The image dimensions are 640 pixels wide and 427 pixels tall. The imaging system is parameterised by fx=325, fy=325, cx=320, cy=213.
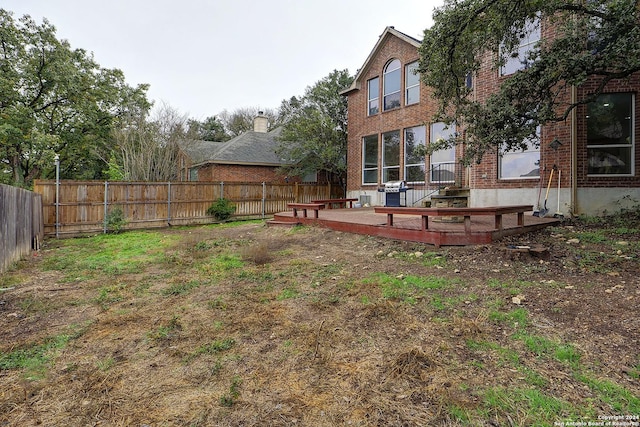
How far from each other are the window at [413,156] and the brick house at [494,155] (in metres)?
0.04

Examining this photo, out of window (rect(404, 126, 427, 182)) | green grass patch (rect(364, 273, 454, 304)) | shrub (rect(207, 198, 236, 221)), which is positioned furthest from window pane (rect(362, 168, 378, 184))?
green grass patch (rect(364, 273, 454, 304))

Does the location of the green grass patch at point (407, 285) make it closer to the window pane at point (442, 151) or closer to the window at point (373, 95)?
the window pane at point (442, 151)

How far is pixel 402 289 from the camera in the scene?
4234mm

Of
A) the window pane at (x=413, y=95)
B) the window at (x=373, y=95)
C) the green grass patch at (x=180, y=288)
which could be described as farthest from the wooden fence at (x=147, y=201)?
the green grass patch at (x=180, y=288)

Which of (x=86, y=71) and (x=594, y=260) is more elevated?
(x=86, y=71)

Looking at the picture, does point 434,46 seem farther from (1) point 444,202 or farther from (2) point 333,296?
(2) point 333,296

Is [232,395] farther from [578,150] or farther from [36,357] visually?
[578,150]

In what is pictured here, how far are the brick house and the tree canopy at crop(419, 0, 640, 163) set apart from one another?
79.4 inches

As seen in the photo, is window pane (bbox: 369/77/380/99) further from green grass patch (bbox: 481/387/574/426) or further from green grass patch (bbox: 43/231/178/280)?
green grass patch (bbox: 481/387/574/426)

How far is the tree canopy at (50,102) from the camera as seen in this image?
15.0 metres

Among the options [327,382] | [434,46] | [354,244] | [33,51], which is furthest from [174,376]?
[33,51]

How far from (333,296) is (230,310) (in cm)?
127

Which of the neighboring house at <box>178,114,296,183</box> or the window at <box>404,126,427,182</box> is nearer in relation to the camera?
the window at <box>404,126,427,182</box>

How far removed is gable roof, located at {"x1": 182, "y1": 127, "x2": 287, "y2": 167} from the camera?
59.1 ft
